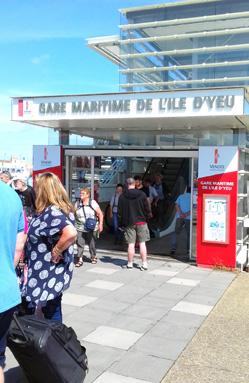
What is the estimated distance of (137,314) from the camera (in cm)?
600

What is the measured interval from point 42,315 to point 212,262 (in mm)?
5720

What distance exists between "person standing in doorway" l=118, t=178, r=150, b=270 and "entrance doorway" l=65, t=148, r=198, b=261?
1409mm

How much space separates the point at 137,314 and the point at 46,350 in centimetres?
298

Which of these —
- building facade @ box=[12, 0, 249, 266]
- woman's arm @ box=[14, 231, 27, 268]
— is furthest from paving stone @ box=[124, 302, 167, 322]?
building facade @ box=[12, 0, 249, 266]

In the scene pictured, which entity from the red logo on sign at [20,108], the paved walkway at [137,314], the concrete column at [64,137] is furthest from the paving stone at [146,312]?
the concrete column at [64,137]

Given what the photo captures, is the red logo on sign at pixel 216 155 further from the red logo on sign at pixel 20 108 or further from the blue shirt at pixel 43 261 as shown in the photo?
the blue shirt at pixel 43 261

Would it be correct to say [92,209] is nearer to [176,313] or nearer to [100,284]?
[100,284]

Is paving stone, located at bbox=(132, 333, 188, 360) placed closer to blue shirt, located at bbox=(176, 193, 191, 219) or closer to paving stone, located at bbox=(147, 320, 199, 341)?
paving stone, located at bbox=(147, 320, 199, 341)

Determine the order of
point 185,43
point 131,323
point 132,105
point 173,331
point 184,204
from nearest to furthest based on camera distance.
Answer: point 173,331 < point 131,323 < point 132,105 < point 184,204 < point 185,43

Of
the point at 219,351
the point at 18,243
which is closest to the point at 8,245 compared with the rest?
the point at 18,243

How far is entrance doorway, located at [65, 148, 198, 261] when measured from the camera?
1002cm

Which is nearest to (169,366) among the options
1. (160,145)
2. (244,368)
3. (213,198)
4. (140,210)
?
(244,368)

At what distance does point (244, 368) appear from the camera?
14.3ft

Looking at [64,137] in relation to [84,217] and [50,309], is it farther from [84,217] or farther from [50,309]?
[50,309]
